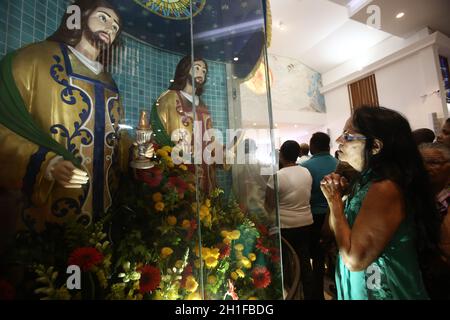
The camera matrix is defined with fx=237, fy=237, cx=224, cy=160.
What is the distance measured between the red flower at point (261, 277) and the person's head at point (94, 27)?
1.24 meters

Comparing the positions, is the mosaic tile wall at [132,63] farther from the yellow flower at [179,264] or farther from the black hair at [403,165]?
the black hair at [403,165]

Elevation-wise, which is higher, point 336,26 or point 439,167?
point 336,26

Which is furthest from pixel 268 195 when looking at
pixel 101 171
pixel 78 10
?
pixel 78 10

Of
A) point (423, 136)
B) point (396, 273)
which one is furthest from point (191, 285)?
point (423, 136)

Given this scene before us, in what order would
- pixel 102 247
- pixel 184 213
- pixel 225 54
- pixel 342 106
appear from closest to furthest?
pixel 102 247 < pixel 184 213 < pixel 225 54 < pixel 342 106

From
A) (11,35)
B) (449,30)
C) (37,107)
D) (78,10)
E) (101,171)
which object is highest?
(449,30)

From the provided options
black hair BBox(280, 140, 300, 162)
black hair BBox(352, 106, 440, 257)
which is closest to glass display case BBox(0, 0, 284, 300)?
black hair BBox(352, 106, 440, 257)

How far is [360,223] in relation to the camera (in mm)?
771

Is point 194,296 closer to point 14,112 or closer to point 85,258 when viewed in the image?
point 85,258

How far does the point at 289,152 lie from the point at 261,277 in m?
1.06

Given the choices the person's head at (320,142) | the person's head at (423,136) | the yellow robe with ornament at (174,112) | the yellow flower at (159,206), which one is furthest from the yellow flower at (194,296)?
the person's head at (423,136)

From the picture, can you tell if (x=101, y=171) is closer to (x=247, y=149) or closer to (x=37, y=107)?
(x=37, y=107)

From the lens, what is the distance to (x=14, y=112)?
0.91 meters

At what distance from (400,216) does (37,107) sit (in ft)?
4.58
